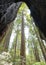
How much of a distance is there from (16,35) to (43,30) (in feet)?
21.4

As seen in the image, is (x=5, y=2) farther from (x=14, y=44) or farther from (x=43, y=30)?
(x=14, y=44)

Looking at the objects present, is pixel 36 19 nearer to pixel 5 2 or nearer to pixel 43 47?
pixel 5 2

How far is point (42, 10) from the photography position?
3775mm

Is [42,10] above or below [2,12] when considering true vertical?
below

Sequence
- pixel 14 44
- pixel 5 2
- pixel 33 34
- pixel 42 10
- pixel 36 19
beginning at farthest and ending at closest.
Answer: pixel 14 44 < pixel 33 34 < pixel 5 2 < pixel 36 19 < pixel 42 10

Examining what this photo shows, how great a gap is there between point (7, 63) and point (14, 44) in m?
6.70

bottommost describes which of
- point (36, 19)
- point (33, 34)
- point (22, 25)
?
point (36, 19)

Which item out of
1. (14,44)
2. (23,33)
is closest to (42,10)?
(23,33)

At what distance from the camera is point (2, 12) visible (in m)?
4.35

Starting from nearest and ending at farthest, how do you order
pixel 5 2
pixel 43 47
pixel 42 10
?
pixel 42 10
pixel 5 2
pixel 43 47

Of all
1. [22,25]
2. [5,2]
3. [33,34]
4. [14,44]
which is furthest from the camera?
[14,44]

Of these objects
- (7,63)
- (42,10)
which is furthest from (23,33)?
(42,10)

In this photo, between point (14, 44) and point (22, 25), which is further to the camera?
point (14, 44)

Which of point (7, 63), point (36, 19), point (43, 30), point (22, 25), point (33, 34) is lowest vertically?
point (7, 63)
